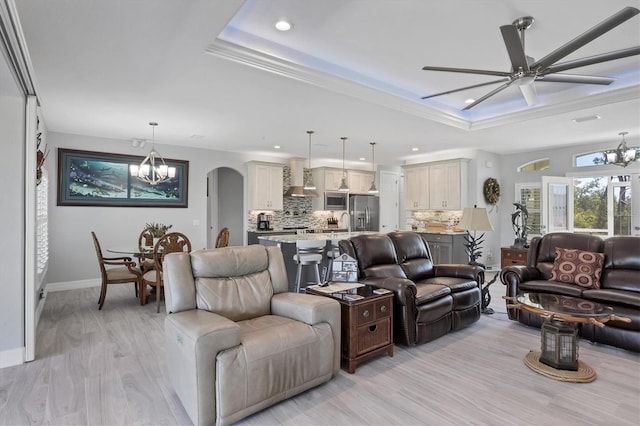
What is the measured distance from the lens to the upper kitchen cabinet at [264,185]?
7.67 m

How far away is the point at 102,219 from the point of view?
6.20m

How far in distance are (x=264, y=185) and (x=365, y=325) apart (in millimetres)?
5326

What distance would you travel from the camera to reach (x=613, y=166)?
21.1 feet

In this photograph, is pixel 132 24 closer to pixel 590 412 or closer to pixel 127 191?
pixel 590 412

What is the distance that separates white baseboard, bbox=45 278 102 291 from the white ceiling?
2.51 metres

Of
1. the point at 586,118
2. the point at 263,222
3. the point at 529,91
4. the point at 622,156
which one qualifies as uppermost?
the point at 586,118

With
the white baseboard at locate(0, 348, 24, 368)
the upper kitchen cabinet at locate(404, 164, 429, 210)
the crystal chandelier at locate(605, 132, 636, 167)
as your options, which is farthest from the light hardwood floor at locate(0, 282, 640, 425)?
A: the upper kitchen cabinet at locate(404, 164, 429, 210)

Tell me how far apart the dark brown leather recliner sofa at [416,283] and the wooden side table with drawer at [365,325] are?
0.78 ft

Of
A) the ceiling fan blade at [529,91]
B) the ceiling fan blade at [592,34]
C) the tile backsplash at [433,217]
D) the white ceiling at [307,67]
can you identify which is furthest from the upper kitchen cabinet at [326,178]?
the ceiling fan blade at [592,34]

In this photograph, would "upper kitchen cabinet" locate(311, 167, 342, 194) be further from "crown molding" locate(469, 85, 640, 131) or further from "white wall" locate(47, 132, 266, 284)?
"crown molding" locate(469, 85, 640, 131)

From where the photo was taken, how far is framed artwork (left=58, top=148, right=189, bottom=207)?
19.4 ft

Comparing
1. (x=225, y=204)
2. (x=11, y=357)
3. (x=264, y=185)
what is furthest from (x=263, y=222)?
(x=11, y=357)

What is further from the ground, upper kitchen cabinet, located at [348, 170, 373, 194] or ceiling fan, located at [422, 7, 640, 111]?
ceiling fan, located at [422, 7, 640, 111]

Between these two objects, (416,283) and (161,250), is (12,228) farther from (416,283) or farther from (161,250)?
(416,283)
